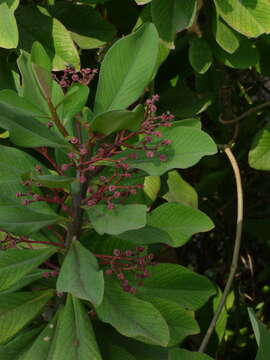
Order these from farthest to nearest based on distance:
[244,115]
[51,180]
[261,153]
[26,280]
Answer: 1. [244,115]
2. [261,153]
3. [26,280]
4. [51,180]

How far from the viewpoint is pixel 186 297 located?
110 centimetres

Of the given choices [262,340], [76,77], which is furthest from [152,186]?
[262,340]

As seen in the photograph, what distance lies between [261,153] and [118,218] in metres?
0.56

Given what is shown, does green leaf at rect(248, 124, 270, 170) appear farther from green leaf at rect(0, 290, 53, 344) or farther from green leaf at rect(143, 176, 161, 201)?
green leaf at rect(0, 290, 53, 344)

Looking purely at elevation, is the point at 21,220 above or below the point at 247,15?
below

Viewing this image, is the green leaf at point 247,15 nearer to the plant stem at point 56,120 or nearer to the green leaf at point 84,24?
the green leaf at point 84,24

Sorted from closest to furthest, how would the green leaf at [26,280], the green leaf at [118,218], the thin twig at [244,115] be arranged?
the green leaf at [118,218] → the green leaf at [26,280] → the thin twig at [244,115]

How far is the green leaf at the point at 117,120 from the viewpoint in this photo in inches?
32.2

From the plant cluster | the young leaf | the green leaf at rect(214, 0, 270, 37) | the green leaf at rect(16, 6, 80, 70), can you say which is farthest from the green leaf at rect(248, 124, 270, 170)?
the young leaf

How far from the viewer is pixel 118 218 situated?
838mm

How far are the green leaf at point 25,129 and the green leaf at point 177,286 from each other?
0.94 ft

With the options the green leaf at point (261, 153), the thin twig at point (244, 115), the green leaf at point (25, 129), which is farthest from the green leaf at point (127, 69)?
the thin twig at point (244, 115)

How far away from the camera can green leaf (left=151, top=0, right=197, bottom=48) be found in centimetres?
116

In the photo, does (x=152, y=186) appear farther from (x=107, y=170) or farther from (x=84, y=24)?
(x=84, y=24)
